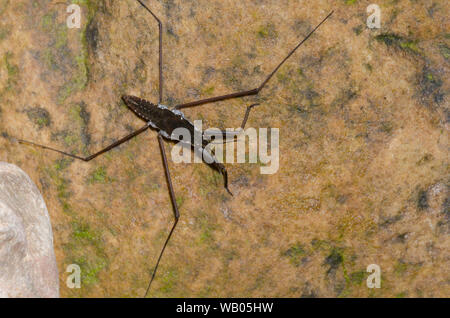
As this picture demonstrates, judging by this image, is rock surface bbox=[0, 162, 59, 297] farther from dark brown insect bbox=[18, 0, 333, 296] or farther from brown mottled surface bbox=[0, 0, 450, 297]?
dark brown insect bbox=[18, 0, 333, 296]

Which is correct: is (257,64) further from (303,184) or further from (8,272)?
(8,272)

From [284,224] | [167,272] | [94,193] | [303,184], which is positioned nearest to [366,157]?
[303,184]

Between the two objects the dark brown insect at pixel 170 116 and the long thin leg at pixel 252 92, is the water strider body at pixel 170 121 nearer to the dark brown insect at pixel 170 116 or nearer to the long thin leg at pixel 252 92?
the dark brown insect at pixel 170 116

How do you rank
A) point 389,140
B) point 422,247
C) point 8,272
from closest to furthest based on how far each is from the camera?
point 8,272
point 389,140
point 422,247

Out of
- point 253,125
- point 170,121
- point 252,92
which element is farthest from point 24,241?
point 252,92

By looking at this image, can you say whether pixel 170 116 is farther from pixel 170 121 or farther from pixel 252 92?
pixel 252 92

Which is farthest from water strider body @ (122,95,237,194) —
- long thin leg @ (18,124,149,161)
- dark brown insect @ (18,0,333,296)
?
long thin leg @ (18,124,149,161)
